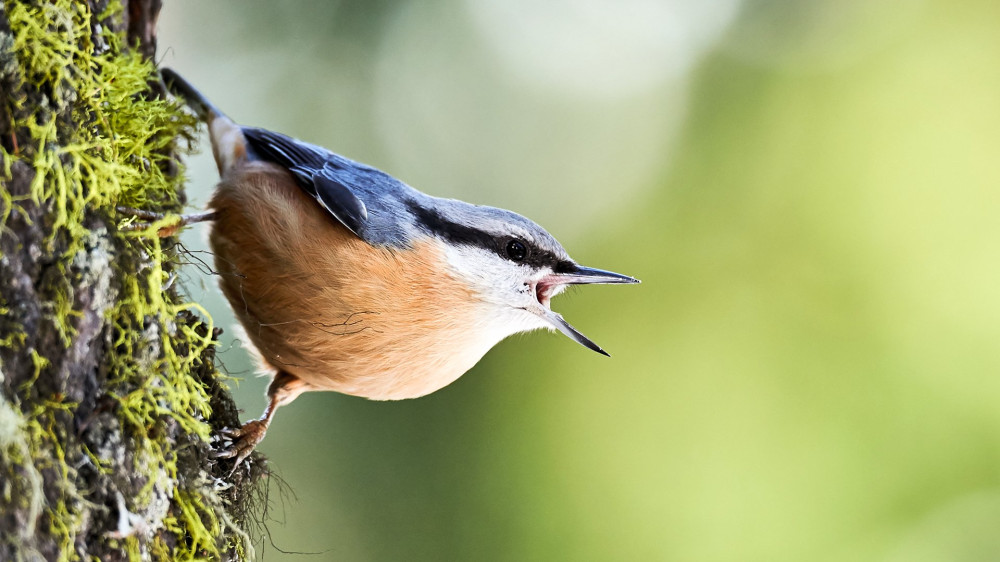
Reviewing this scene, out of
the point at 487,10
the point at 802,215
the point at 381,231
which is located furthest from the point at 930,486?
the point at 487,10

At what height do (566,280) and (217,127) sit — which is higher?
(217,127)

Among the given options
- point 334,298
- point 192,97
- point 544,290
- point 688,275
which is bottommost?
point 334,298

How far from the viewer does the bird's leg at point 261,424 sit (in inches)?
66.8

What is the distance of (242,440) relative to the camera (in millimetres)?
1739

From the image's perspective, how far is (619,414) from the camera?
4.39m

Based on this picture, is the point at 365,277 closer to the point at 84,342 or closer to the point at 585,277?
the point at 585,277

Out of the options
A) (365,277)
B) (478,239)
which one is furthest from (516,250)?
(365,277)

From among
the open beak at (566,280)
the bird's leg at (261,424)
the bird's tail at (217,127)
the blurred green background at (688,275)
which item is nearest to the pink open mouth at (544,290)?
the open beak at (566,280)

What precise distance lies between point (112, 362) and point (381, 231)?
36.3 inches

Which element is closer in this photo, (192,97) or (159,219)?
(159,219)

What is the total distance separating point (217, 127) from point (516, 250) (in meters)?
1.08

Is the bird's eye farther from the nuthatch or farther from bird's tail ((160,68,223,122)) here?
bird's tail ((160,68,223,122))

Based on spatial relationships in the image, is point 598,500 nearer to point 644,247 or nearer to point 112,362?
point 644,247

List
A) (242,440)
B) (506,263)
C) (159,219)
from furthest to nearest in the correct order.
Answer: (506,263)
(242,440)
(159,219)
